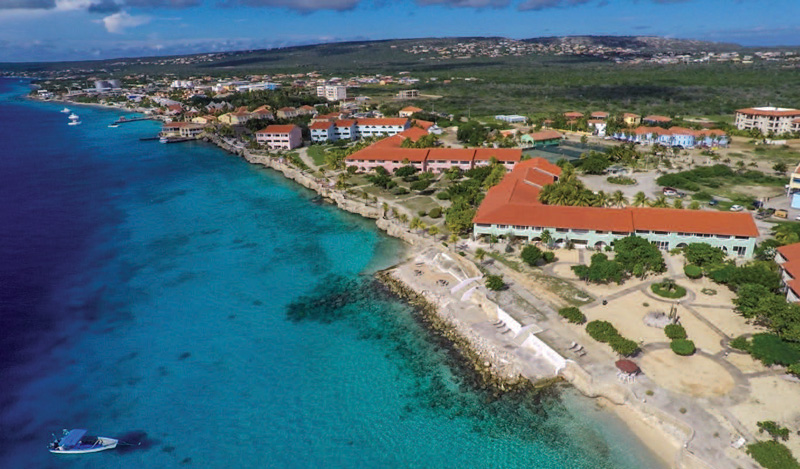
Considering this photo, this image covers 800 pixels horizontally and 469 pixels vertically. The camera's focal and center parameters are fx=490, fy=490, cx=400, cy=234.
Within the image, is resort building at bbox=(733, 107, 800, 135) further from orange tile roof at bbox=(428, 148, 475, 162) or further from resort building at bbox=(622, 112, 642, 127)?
orange tile roof at bbox=(428, 148, 475, 162)

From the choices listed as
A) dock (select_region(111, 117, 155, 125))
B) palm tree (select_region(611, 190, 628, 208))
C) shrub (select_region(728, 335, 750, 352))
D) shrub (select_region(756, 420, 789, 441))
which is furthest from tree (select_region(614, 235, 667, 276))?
dock (select_region(111, 117, 155, 125))

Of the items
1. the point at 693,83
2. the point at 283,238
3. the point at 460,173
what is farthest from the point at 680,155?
the point at 693,83

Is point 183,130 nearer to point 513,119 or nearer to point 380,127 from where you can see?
point 380,127

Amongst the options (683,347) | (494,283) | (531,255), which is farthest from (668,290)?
(494,283)

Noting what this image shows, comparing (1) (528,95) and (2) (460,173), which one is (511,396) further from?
(1) (528,95)

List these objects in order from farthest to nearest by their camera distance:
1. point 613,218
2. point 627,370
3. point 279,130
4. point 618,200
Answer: point 279,130
point 618,200
point 613,218
point 627,370

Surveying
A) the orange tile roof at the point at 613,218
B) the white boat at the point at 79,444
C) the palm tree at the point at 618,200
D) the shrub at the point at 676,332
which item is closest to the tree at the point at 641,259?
the orange tile roof at the point at 613,218
